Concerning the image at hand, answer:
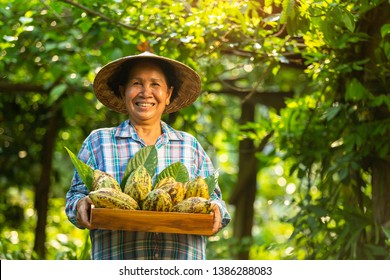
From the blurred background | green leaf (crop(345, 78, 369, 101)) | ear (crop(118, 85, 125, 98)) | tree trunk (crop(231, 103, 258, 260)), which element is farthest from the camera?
tree trunk (crop(231, 103, 258, 260))

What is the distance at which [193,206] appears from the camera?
2.27m

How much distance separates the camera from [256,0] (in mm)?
3398

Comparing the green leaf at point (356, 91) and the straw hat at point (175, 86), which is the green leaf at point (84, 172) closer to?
the straw hat at point (175, 86)

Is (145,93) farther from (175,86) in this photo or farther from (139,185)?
(139,185)

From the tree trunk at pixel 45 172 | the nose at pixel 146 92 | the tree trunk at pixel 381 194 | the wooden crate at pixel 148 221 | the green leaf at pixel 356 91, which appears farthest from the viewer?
the tree trunk at pixel 45 172

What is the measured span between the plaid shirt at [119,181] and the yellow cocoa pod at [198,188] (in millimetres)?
106

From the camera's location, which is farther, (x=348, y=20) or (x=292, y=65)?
(x=292, y=65)

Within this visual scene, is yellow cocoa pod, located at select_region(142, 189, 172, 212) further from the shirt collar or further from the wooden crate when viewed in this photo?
the shirt collar

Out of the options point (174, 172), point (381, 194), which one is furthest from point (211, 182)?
point (381, 194)

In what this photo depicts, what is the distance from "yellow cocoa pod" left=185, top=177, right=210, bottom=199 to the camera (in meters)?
2.31

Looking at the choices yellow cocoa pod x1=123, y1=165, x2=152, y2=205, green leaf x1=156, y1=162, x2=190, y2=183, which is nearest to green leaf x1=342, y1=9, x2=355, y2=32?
green leaf x1=156, y1=162, x2=190, y2=183

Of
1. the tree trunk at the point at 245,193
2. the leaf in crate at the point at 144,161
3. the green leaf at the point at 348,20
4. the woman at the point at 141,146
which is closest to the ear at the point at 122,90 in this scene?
the woman at the point at 141,146

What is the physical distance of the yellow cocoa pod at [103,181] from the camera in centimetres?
228

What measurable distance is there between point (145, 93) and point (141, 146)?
15cm
